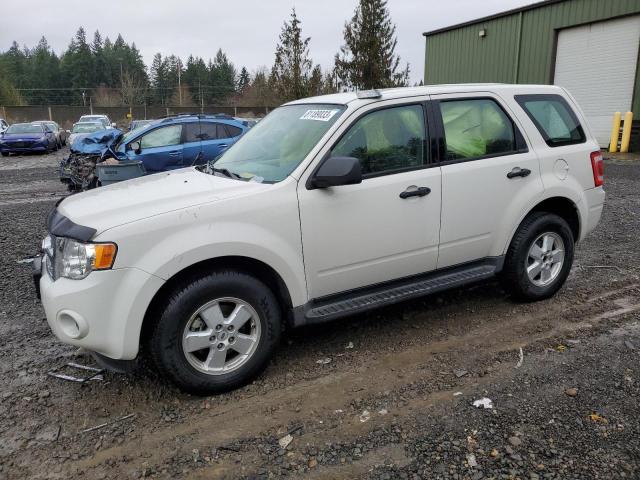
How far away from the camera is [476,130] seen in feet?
13.9

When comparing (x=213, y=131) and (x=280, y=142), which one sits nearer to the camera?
(x=280, y=142)

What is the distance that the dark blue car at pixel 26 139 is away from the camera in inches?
850

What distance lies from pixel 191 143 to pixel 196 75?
7640cm

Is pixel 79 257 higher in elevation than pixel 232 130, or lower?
lower

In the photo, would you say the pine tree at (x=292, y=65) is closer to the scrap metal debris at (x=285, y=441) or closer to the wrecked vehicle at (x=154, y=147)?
the wrecked vehicle at (x=154, y=147)

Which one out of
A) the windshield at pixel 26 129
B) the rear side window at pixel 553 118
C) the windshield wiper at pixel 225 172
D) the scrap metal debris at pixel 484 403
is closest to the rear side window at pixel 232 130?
the windshield wiper at pixel 225 172

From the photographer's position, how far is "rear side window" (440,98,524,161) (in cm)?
410

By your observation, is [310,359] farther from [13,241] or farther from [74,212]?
[13,241]

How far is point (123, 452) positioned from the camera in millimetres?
2836

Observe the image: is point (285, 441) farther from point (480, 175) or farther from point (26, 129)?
point (26, 129)

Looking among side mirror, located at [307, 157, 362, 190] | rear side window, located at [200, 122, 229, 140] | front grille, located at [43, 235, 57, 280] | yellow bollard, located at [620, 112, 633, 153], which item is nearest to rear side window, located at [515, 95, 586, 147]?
side mirror, located at [307, 157, 362, 190]

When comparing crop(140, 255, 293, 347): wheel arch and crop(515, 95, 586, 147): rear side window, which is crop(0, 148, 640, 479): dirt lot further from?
crop(515, 95, 586, 147): rear side window

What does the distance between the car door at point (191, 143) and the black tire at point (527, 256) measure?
8462 millimetres

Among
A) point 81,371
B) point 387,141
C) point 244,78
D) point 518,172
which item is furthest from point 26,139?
point 244,78
